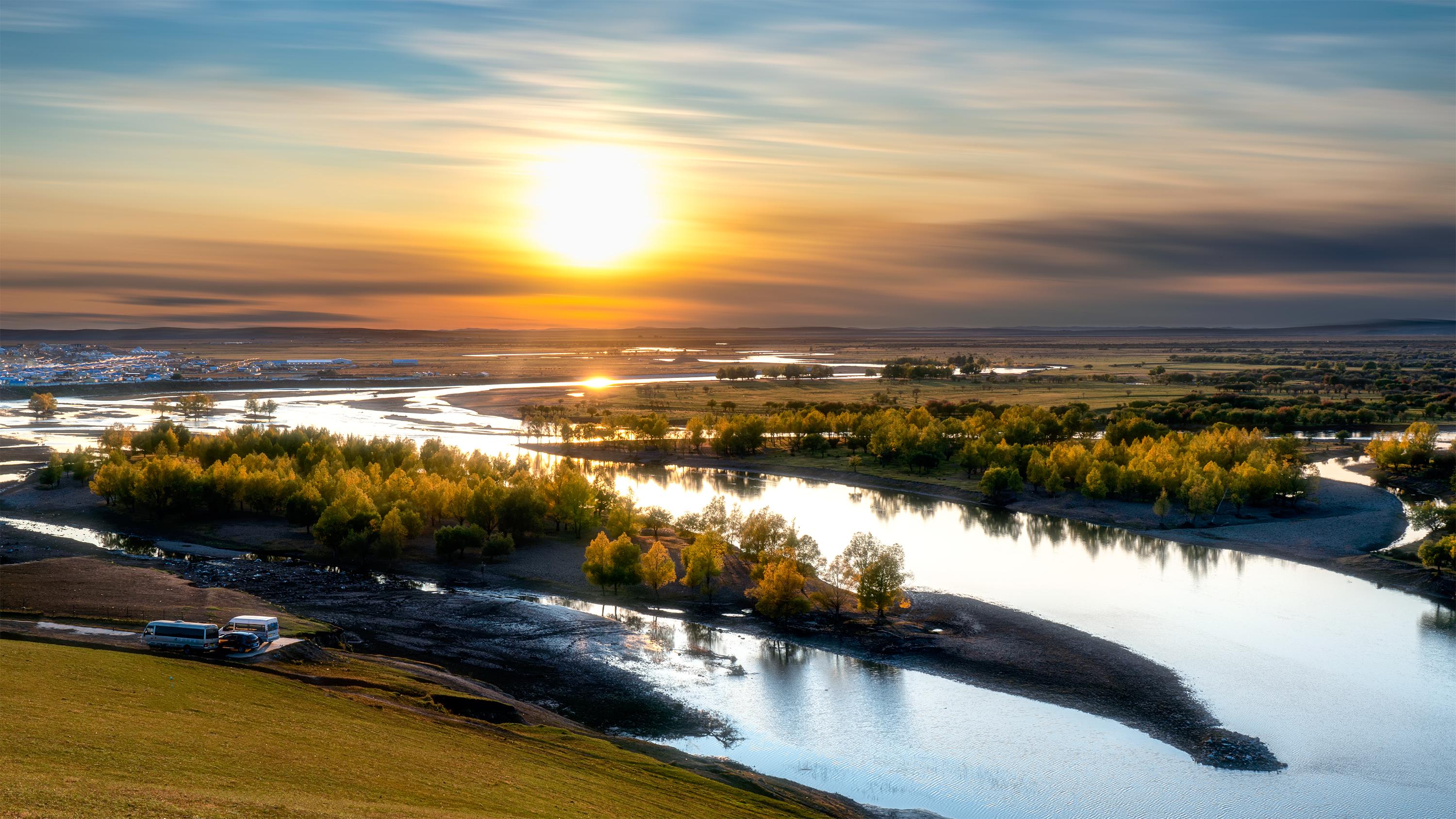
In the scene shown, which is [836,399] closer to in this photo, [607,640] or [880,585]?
[880,585]

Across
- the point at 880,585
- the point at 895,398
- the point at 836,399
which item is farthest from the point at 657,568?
the point at 836,399

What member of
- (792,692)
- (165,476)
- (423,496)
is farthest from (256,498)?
(792,692)

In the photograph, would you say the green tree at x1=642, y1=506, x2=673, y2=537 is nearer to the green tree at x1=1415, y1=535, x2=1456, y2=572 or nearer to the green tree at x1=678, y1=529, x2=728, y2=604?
the green tree at x1=678, y1=529, x2=728, y2=604

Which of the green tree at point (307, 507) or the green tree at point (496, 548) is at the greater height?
the green tree at point (307, 507)

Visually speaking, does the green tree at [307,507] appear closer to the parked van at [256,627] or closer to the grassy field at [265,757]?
the parked van at [256,627]

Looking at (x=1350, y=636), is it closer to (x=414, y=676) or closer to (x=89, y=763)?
(x=414, y=676)

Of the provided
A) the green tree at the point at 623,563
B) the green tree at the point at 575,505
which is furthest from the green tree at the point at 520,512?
the green tree at the point at 623,563

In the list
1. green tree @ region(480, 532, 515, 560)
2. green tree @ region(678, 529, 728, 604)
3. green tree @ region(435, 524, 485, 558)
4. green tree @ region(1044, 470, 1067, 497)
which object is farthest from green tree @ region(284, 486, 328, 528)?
green tree @ region(1044, 470, 1067, 497)

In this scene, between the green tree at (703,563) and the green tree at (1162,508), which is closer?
the green tree at (703,563)
